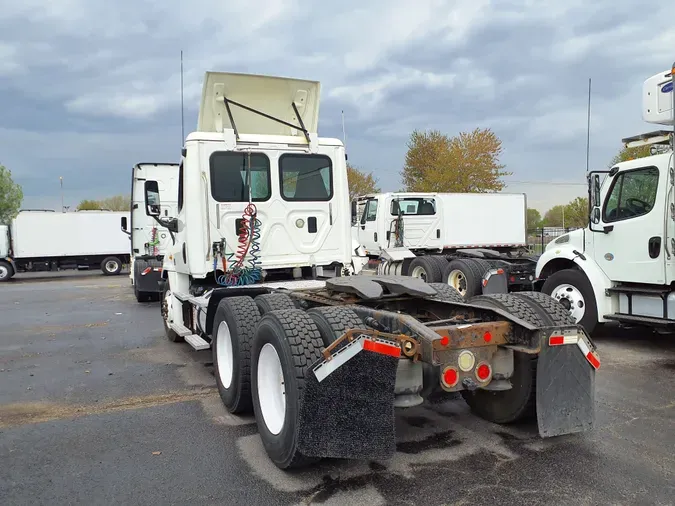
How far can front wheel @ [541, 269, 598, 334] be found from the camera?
7.95 meters

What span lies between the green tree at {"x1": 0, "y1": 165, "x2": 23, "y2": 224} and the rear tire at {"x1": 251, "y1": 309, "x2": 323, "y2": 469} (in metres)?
46.7

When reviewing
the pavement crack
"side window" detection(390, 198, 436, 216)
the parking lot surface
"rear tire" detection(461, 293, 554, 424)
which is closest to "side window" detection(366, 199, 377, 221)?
"side window" detection(390, 198, 436, 216)

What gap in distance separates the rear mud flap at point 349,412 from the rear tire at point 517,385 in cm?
122

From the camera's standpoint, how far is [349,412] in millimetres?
3396

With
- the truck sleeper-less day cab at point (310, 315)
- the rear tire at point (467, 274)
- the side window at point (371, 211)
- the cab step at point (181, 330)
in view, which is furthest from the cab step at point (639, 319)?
the side window at point (371, 211)

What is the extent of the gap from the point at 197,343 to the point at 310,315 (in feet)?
8.40

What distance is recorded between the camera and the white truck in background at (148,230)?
1395cm

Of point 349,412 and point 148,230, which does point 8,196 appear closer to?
point 148,230

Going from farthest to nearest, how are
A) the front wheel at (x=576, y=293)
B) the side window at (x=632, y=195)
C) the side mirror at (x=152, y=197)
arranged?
the front wheel at (x=576, y=293) → the side window at (x=632, y=195) → the side mirror at (x=152, y=197)

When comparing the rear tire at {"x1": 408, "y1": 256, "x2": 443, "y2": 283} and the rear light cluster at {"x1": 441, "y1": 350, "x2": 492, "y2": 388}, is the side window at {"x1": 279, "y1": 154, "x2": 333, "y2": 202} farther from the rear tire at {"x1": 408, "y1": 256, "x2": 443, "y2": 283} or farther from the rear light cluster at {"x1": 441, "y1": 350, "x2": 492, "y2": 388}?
the rear tire at {"x1": 408, "y1": 256, "x2": 443, "y2": 283}

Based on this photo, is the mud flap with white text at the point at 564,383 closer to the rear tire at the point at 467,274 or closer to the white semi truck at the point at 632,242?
the white semi truck at the point at 632,242

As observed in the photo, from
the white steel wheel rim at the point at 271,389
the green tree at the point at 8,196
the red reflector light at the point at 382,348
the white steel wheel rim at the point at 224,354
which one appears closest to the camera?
the red reflector light at the point at 382,348

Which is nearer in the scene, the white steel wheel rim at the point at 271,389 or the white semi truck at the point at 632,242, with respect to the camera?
the white steel wheel rim at the point at 271,389

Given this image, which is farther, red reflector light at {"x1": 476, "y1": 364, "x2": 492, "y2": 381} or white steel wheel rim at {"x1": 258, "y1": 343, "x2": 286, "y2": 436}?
white steel wheel rim at {"x1": 258, "y1": 343, "x2": 286, "y2": 436}
